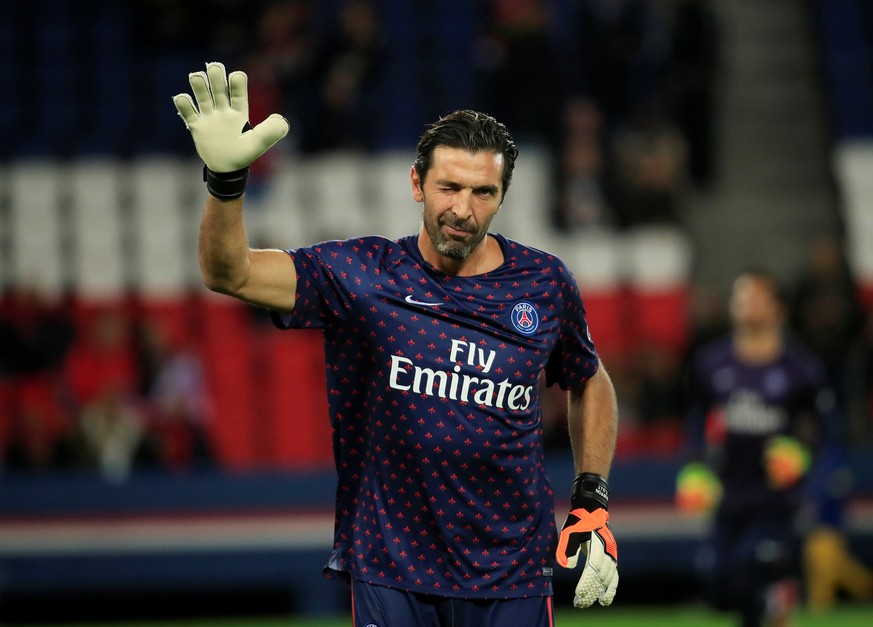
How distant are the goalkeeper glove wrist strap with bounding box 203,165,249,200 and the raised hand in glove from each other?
1.42 m

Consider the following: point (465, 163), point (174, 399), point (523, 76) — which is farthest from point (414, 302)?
point (523, 76)

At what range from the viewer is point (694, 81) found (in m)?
13.5

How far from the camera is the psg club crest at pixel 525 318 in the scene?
14.1 ft

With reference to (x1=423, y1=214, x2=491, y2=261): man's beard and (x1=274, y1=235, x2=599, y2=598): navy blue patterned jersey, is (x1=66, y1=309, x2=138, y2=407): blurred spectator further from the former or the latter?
(x1=423, y1=214, x2=491, y2=261): man's beard

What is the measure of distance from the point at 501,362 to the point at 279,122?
3.13 feet

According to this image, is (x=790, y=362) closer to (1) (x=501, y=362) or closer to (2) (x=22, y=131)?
(1) (x=501, y=362)

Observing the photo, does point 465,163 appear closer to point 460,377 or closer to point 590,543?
point 460,377

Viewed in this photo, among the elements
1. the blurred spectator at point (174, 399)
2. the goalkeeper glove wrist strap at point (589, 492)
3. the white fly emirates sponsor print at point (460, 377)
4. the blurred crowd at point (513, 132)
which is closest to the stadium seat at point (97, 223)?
the blurred crowd at point (513, 132)

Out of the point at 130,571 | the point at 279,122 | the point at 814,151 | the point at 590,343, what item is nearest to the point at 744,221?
the point at 814,151

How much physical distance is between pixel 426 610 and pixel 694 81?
32.9 ft

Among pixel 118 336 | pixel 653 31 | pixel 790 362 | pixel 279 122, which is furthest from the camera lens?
pixel 653 31

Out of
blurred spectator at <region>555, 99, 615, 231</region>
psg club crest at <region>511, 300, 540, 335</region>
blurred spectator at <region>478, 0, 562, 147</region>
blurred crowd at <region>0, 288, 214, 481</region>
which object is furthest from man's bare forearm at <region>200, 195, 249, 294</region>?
blurred spectator at <region>478, 0, 562, 147</region>

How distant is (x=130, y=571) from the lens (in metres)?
10.6

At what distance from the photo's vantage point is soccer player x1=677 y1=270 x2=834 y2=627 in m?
7.96
